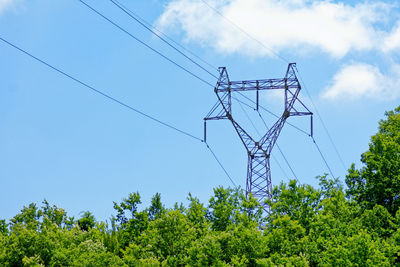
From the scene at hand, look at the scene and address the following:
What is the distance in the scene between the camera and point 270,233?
40.9 metres

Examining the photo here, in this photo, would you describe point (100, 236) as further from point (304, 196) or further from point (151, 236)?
point (304, 196)

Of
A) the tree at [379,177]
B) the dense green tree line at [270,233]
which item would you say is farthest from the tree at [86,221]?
the tree at [379,177]

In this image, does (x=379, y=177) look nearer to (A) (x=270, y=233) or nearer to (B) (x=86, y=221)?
(A) (x=270, y=233)

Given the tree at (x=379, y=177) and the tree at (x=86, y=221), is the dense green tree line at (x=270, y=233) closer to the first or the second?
the tree at (x=379, y=177)

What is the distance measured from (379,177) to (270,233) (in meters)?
12.7

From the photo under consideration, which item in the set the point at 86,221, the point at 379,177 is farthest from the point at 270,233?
the point at 86,221

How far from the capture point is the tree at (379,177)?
4619 cm

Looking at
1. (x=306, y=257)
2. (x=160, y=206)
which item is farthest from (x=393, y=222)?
(x=160, y=206)

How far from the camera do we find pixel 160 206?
182ft

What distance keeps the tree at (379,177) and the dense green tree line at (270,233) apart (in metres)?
0.08

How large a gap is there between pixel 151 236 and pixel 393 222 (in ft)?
66.0

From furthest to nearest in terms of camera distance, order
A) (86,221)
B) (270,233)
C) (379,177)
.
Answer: (86,221) < (379,177) < (270,233)

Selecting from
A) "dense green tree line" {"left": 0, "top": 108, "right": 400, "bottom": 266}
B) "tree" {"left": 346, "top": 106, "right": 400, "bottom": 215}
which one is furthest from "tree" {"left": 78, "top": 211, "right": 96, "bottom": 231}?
"tree" {"left": 346, "top": 106, "right": 400, "bottom": 215}

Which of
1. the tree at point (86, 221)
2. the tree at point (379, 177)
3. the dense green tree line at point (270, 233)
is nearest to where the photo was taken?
the dense green tree line at point (270, 233)
